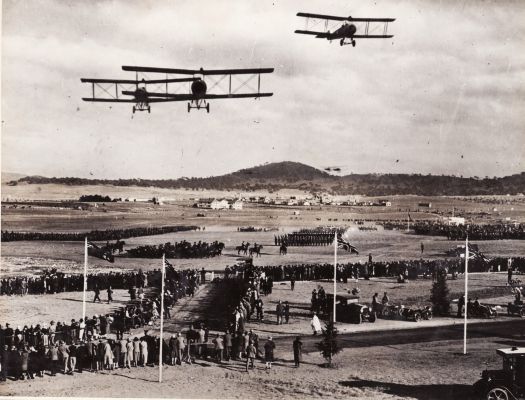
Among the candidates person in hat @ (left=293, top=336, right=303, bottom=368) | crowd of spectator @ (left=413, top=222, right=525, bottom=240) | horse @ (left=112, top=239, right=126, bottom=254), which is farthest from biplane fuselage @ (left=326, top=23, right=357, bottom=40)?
horse @ (left=112, top=239, right=126, bottom=254)

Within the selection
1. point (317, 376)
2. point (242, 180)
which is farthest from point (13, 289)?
point (242, 180)

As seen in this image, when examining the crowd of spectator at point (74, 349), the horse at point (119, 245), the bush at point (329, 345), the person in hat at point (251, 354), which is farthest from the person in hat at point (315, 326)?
the horse at point (119, 245)

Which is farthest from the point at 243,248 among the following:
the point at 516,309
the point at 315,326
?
the point at 516,309

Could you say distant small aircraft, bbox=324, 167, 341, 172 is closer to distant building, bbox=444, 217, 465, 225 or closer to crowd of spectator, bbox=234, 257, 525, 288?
crowd of spectator, bbox=234, 257, 525, 288

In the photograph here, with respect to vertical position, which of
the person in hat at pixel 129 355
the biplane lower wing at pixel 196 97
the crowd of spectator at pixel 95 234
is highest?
the biplane lower wing at pixel 196 97

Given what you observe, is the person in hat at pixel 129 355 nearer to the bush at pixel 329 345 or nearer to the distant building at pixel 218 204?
the bush at pixel 329 345

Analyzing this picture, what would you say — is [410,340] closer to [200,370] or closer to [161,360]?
[200,370]
